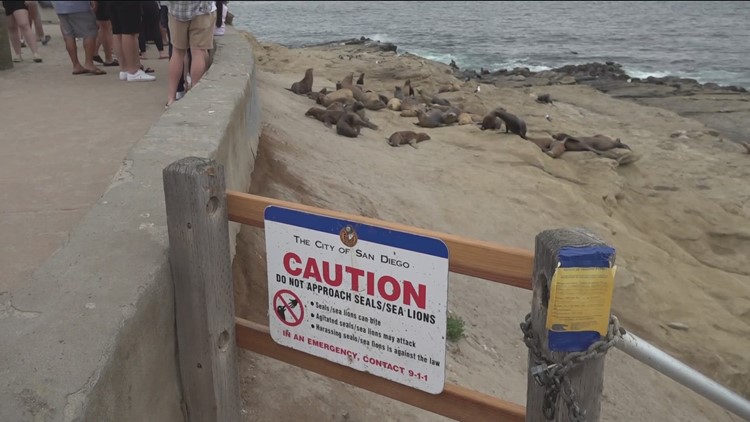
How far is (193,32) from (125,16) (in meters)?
1.95

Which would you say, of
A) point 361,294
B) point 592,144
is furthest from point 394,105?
point 361,294

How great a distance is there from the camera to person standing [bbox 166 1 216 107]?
649cm

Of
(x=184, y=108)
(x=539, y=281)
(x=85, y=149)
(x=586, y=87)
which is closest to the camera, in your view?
(x=539, y=281)

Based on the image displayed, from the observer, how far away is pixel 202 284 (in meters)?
2.96

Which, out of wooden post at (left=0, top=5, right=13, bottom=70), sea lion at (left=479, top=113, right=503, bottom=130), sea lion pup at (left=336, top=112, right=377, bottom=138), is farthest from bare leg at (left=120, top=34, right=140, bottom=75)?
sea lion at (left=479, top=113, right=503, bottom=130)

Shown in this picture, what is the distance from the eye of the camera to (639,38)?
134ft

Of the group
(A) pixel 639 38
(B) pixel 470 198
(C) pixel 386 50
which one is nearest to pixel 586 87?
(C) pixel 386 50

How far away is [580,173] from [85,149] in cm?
872

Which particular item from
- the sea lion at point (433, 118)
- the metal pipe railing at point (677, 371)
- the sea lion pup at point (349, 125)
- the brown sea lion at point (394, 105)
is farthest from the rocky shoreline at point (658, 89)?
the metal pipe railing at point (677, 371)

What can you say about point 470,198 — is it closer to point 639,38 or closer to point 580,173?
point 580,173

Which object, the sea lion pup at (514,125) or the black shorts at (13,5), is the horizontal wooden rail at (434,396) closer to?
the black shorts at (13,5)

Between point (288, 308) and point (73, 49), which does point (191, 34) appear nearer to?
point (73, 49)

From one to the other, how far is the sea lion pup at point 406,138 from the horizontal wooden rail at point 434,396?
850 centimetres

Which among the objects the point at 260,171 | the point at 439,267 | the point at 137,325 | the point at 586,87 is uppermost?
the point at 439,267
